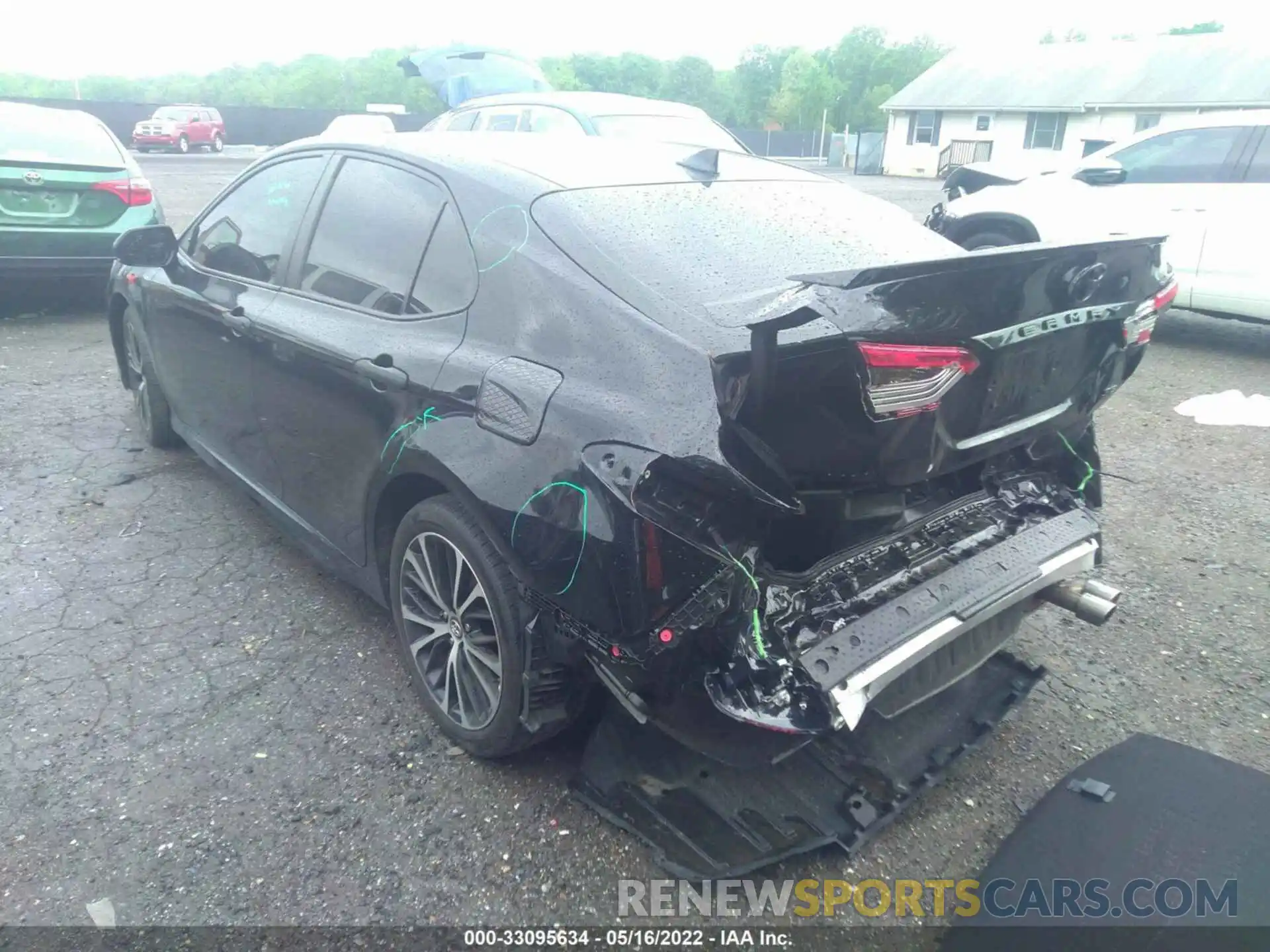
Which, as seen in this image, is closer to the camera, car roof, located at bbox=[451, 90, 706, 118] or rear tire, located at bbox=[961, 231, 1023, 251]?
rear tire, located at bbox=[961, 231, 1023, 251]

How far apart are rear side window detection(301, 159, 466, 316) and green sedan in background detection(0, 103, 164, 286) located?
5.00 meters

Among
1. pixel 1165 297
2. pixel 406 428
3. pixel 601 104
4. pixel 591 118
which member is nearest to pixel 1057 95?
pixel 601 104

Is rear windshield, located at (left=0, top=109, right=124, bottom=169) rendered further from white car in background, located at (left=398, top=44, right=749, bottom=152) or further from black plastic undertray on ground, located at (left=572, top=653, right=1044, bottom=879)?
black plastic undertray on ground, located at (left=572, top=653, right=1044, bottom=879)

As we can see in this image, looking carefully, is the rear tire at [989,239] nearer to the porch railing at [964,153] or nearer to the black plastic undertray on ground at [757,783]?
the black plastic undertray on ground at [757,783]

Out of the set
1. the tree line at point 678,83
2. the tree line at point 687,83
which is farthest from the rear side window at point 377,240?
the tree line at point 678,83

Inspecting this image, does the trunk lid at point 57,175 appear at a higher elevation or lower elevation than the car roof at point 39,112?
lower

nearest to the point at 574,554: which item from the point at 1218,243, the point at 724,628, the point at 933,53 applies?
the point at 724,628

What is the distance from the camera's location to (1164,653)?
131 inches

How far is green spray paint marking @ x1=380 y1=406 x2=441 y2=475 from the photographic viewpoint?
2573mm

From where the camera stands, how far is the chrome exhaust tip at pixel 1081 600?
2773mm

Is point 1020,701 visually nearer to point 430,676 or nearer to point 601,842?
point 601,842

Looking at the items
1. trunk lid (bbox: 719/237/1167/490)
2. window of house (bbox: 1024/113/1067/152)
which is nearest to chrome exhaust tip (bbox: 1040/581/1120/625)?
trunk lid (bbox: 719/237/1167/490)

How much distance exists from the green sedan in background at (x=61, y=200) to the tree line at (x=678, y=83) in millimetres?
58013

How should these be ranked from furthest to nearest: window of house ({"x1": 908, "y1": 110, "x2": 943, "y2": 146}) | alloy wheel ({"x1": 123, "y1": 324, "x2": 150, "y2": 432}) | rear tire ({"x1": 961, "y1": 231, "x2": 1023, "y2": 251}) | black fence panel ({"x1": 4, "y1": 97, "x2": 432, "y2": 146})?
black fence panel ({"x1": 4, "y1": 97, "x2": 432, "y2": 146}), window of house ({"x1": 908, "y1": 110, "x2": 943, "y2": 146}), rear tire ({"x1": 961, "y1": 231, "x2": 1023, "y2": 251}), alloy wheel ({"x1": 123, "y1": 324, "x2": 150, "y2": 432})
